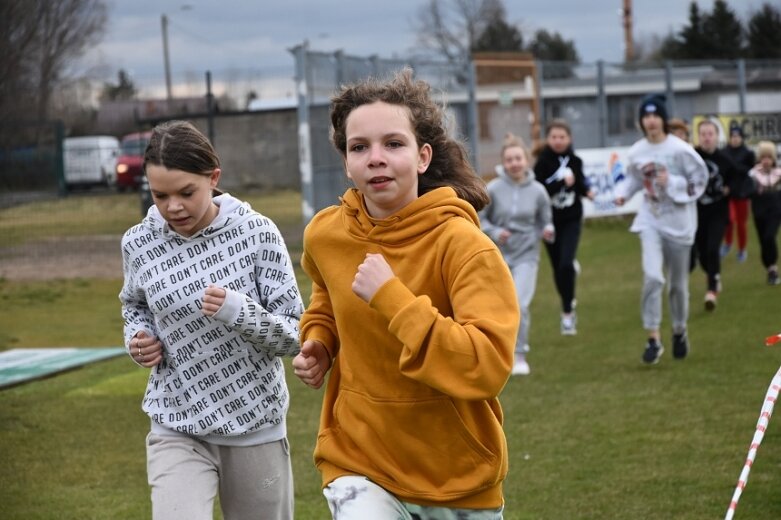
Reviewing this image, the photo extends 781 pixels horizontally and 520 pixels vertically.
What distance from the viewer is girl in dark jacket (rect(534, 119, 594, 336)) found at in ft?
42.6

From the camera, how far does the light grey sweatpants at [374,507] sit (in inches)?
149

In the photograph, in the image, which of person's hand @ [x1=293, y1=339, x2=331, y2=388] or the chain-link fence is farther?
the chain-link fence

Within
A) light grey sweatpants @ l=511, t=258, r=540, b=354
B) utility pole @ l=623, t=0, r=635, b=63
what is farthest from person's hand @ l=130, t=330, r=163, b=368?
utility pole @ l=623, t=0, r=635, b=63

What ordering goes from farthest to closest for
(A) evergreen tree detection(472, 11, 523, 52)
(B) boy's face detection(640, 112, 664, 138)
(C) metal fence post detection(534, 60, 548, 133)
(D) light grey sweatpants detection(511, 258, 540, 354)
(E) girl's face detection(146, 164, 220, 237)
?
(A) evergreen tree detection(472, 11, 523, 52)
(C) metal fence post detection(534, 60, 548, 133)
(D) light grey sweatpants detection(511, 258, 540, 354)
(B) boy's face detection(640, 112, 664, 138)
(E) girl's face detection(146, 164, 220, 237)

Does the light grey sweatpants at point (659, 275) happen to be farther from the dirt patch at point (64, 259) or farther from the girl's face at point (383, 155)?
the dirt patch at point (64, 259)

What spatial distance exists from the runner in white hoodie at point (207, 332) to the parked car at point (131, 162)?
22.1 metres

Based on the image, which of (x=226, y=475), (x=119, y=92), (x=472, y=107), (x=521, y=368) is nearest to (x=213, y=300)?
(x=226, y=475)

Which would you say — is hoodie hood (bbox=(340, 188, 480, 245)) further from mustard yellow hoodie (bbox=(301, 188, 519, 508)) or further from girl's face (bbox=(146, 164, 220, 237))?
girl's face (bbox=(146, 164, 220, 237))

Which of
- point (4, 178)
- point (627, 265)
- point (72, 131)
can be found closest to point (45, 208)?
point (4, 178)

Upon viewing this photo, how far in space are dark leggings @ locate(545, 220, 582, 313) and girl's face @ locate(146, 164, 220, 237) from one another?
28.4ft

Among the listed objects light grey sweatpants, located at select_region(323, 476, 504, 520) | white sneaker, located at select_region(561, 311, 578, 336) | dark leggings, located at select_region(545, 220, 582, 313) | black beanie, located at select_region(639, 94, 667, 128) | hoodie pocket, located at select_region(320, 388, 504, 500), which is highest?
black beanie, located at select_region(639, 94, 667, 128)

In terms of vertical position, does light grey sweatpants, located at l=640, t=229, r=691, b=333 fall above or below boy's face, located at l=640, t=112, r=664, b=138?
below

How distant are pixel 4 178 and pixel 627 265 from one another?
11.6 m

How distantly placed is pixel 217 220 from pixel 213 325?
39 cm
